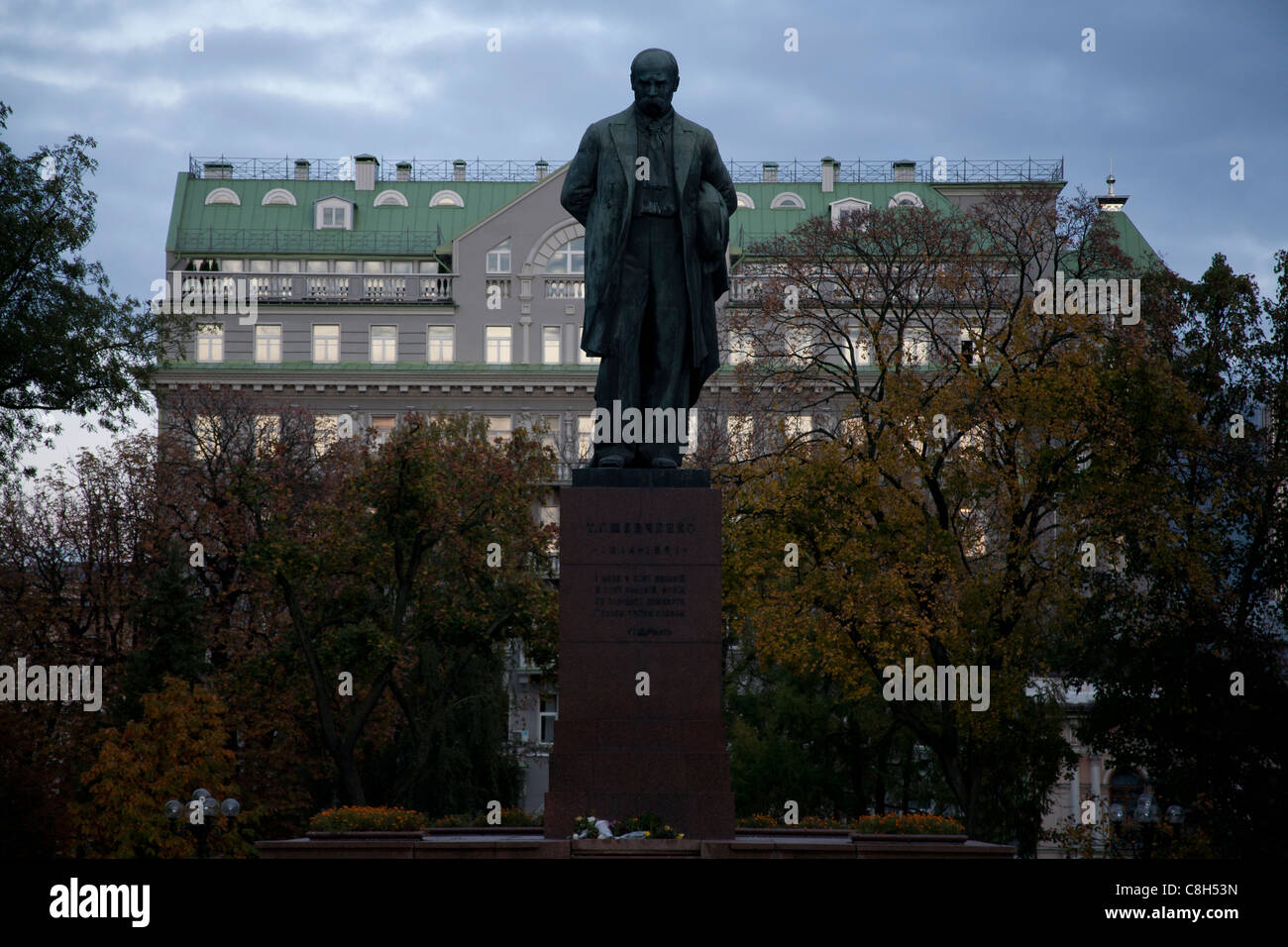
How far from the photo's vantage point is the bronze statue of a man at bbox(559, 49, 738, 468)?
54.3 feet

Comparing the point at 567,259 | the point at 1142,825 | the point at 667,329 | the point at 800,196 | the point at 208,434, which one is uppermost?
the point at 800,196

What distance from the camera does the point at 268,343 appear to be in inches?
2712

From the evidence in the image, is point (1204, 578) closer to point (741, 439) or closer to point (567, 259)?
point (741, 439)

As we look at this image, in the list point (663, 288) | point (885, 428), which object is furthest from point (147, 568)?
point (663, 288)

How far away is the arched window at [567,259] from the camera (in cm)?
6812

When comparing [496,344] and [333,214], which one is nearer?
[496,344]

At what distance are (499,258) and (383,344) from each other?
21.2ft

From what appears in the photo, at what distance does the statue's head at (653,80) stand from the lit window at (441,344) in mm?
53202

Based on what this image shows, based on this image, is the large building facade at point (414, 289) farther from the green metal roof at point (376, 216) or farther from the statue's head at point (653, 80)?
the statue's head at point (653, 80)

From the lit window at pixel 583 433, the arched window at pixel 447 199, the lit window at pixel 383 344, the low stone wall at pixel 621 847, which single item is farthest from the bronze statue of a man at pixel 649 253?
the arched window at pixel 447 199

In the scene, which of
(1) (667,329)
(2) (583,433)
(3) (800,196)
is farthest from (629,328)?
(3) (800,196)
